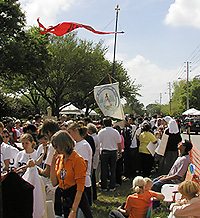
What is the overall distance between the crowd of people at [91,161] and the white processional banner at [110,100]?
1.44 feet

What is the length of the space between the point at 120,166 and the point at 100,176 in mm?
1006

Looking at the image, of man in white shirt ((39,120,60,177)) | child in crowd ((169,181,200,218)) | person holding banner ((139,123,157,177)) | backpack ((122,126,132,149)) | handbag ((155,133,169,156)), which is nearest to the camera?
child in crowd ((169,181,200,218))

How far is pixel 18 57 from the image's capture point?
30.0 metres

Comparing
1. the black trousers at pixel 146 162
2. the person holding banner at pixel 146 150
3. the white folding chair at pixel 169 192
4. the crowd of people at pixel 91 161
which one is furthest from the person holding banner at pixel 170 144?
the white folding chair at pixel 169 192

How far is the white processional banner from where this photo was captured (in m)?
12.8

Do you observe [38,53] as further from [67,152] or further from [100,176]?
[67,152]

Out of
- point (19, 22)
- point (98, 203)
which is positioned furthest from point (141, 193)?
point (19, 22)

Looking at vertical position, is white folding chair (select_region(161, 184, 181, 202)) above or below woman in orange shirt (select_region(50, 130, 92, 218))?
below

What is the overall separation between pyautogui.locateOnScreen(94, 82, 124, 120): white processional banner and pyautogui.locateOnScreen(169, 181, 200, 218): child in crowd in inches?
288

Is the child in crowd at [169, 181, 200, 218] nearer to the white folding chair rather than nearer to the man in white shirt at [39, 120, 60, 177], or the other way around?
the white folding chair

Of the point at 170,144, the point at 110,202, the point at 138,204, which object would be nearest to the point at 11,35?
the point at 170,144

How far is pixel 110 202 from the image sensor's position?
9320mm

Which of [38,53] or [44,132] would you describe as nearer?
[44,132]

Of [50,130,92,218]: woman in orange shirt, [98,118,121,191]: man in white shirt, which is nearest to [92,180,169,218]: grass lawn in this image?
[98,118,121,191]: man in white shirt
